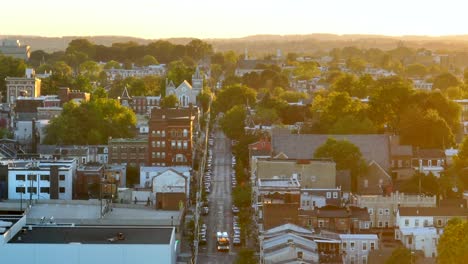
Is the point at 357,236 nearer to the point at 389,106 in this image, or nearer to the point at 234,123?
the point at 389,106

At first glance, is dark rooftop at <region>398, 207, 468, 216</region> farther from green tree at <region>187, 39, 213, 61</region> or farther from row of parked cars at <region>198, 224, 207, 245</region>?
green tree at <region>187, 39, 213, 61</region>

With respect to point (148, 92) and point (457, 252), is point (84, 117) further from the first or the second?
point (457, 252)

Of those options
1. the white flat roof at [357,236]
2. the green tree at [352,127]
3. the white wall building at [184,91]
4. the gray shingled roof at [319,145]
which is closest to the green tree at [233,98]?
the white wall building at [184,91]

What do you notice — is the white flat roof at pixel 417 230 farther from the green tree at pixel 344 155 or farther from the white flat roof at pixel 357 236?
the green tree at pixel 344 155

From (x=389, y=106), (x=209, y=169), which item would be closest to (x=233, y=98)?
(x=389, y=106)

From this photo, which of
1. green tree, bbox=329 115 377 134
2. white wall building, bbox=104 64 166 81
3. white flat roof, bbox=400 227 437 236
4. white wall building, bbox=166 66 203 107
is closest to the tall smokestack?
green tree, bbox=329 115 377 134

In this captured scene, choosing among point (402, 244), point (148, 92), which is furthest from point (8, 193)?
point (148, 92)
